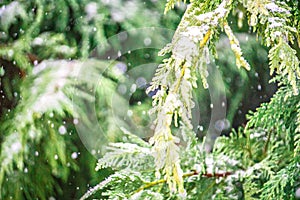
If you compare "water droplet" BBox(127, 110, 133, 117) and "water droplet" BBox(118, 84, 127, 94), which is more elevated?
"water droplet" BBox(118, 84, 127, 94)

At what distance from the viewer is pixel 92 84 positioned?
2023mm

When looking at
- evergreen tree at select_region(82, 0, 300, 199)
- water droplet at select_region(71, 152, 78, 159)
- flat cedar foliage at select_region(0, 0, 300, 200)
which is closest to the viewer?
evergreen tree at select_region(82, 0, 300, 199)

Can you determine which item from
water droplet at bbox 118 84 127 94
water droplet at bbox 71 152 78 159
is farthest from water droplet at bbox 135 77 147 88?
water droplet at bbox 71 152 78 159

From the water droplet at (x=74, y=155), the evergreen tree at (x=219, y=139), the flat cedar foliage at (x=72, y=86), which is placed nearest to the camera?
the evergreen tree at (x=219, y=139)

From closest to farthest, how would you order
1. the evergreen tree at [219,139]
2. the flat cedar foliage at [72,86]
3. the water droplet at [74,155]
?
the evergreen tree at [219,139]
the flat cedar foliage at [72,86]
the water droplet at [74,155]

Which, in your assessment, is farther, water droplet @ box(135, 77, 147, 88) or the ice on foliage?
water droplet @ box(135, 77, 147, 88)

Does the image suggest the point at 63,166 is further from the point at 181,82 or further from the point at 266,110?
the point at 181,82

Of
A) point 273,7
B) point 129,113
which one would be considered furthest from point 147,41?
point 273,7

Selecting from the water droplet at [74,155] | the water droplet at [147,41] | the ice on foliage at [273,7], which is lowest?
the water droplet at [74,155]

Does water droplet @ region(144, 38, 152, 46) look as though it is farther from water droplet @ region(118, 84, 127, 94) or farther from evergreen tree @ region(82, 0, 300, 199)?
evergreen tree @ region(82, 0, 300, 199)

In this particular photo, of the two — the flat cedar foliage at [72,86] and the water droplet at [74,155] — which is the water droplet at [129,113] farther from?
the water droplet at [74,155]

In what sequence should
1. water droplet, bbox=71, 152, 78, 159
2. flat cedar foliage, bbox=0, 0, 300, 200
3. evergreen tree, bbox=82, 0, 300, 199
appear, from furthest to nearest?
1. water droplet, bbox=71, 152, 78, 159
2. flat cedar foliage, bbox=0, 0, 300, 200
3. evergreen tree, bbox=82, 0, 300, 199

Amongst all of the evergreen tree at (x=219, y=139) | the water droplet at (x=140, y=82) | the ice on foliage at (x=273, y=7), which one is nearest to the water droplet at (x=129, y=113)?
the water droplet at (x=140, y=82)

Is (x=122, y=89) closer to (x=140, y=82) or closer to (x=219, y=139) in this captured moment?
(x=140, y=82)
